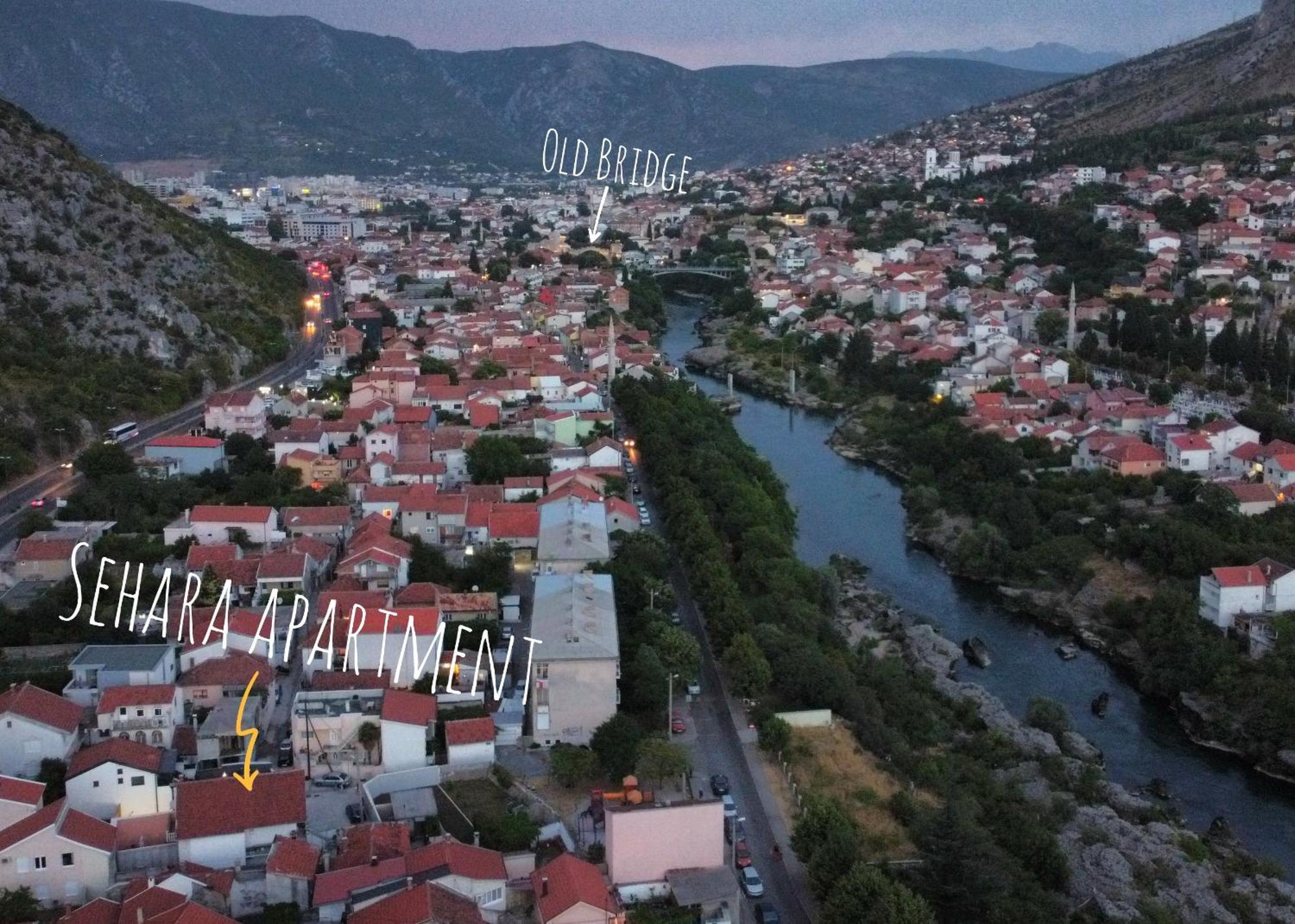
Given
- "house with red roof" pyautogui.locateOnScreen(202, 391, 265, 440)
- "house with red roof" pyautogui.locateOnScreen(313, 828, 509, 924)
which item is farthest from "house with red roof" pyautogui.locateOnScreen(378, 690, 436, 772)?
"house with red roof" pyautogui.locateOnScreen(202, 391, 265, 440)

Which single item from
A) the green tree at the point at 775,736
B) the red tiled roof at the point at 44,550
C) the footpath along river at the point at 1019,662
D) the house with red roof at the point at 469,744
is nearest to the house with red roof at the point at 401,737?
the house with red roof at the point at 469,744

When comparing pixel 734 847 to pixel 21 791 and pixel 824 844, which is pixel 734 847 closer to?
pixel 824 844

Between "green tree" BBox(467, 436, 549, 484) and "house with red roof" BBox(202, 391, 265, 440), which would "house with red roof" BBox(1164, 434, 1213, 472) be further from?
"house with red roof" BBox(202, 391, 265, 440)

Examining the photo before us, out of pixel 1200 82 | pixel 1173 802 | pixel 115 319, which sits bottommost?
pixel 1173 802

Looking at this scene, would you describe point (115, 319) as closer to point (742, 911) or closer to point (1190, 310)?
point (742, 911)

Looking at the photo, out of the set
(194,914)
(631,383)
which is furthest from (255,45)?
(194,914)

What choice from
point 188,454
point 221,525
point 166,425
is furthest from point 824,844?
point 166,425
